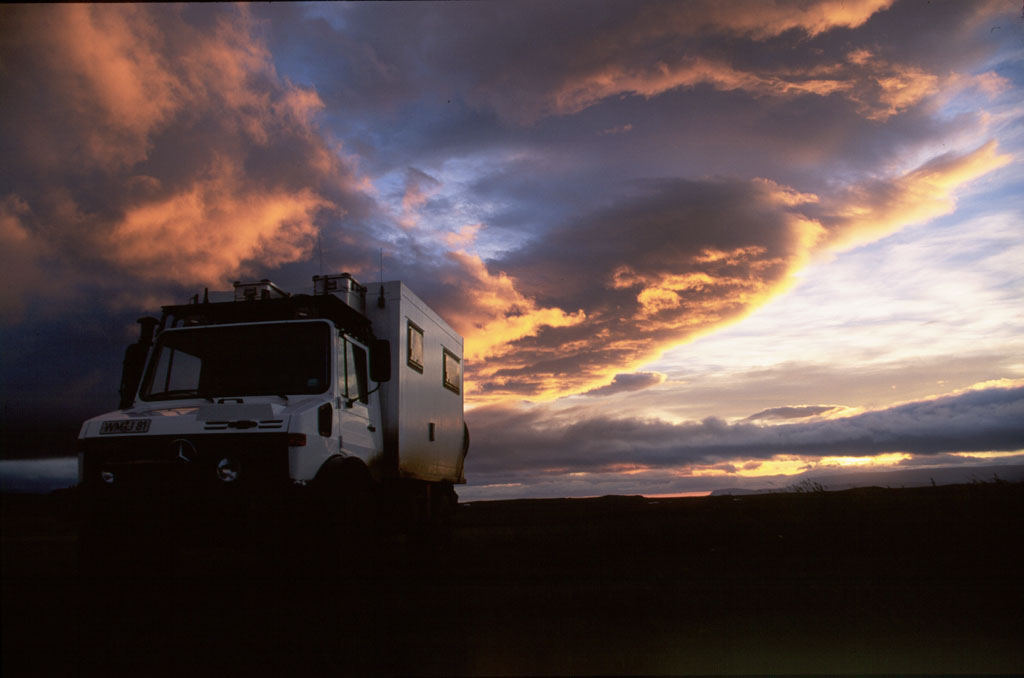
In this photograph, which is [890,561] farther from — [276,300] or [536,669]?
[276,300]

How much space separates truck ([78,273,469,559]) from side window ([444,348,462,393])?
94 cm

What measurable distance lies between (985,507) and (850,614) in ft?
38.2

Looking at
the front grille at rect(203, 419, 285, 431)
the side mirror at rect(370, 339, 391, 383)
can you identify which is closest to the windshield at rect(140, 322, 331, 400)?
the side mirror at rect(370, 339, 391, 383)

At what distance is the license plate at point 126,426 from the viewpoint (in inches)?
307

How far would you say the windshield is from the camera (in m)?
8.88

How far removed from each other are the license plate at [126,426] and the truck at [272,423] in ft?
0.04

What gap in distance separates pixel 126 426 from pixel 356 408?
2.68 meters

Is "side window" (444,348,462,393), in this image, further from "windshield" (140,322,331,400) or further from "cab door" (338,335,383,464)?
"windshield" (140,322,331,400)

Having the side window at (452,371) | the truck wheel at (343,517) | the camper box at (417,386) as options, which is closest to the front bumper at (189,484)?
the truck wheel at (343,517)

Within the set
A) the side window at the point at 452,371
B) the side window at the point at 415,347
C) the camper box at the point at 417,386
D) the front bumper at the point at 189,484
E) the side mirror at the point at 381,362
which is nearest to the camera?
the front bumper at the point at 189,484

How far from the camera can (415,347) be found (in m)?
11.5

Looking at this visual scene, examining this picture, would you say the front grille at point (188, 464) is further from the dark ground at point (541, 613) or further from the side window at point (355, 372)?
the side window at point (355, 372)

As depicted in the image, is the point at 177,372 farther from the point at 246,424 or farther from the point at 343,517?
the point at 343,517

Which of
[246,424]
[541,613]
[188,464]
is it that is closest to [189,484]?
[188,464]
